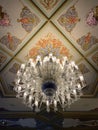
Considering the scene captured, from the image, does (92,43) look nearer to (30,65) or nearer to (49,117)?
(30,65)

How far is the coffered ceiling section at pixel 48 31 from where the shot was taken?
571 centimetres

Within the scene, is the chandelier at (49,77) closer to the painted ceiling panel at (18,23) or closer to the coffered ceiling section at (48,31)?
the coffered ceiling section at (48,31)

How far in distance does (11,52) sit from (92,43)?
226 centimetres

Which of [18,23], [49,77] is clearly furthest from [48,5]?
[49,77]

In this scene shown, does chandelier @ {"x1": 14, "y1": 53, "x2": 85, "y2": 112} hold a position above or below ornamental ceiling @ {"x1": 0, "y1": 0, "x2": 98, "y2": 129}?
below

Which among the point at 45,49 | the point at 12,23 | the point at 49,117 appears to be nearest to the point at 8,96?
the point at 49,117

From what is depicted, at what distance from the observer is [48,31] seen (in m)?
6.20

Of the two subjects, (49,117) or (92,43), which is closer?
(92,43)

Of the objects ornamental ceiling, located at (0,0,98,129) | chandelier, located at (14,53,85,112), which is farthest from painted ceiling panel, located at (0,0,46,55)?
chandelier, located at (14,53,85,112)

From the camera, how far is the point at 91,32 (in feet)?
20.6

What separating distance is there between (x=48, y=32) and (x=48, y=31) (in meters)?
0.03

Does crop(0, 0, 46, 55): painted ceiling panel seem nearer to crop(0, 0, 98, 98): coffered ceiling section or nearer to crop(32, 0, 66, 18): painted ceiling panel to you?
crop(0, 0, 98, 98): coffered ceiling section

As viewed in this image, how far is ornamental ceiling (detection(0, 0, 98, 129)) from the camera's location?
5719 mm

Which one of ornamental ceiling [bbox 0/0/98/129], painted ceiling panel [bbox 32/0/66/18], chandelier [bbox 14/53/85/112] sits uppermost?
painted ceiling panel [bbox 32/0/66/18]
